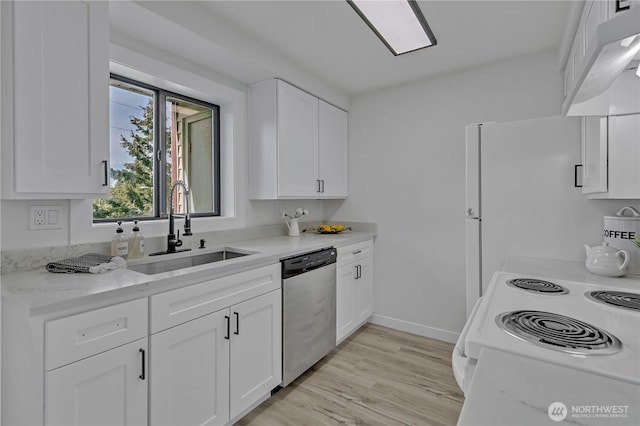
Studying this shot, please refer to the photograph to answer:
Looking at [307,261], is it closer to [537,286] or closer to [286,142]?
[286,142]

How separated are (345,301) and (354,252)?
447 millimetres

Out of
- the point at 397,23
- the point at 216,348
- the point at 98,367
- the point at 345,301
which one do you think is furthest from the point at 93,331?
the point at 397,23

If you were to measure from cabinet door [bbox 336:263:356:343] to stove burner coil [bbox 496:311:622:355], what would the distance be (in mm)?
1762

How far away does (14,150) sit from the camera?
125 centimetres

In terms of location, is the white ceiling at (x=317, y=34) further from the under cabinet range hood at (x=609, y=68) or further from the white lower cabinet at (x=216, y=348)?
the white lower cabinet at (x=216, y=348)

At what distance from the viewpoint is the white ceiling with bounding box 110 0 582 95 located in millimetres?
1781

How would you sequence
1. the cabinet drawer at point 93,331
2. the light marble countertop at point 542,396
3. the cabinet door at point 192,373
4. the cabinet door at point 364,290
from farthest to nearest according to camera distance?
1. the cabinet door at point 364,290
2. the cabinet door at point 192,373
3. the cabinet drawer at point 93,331
4. the light marble countertop at point 542,396

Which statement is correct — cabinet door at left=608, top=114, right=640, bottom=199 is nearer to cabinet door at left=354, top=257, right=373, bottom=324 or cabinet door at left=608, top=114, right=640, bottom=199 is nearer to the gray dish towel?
cabinet door at left=354, top=257, right=373, bottom=324

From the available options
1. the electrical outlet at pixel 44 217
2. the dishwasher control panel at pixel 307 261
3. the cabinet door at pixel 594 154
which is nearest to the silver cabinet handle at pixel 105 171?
the electrical outlet at pixel 44 217

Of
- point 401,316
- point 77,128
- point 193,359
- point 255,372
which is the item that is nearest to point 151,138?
point 77,128

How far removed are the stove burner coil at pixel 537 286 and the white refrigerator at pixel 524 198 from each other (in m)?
0.66

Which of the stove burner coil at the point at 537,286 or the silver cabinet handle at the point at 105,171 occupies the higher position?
the silver cabinet handle at the point at 105,171

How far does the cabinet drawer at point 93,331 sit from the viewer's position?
1041 mm

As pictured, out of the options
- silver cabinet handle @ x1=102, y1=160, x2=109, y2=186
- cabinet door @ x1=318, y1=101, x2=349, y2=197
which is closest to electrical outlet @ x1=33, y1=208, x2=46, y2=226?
silver cabinet handle @ x1=102, y1=160, x2=109, y2=186
